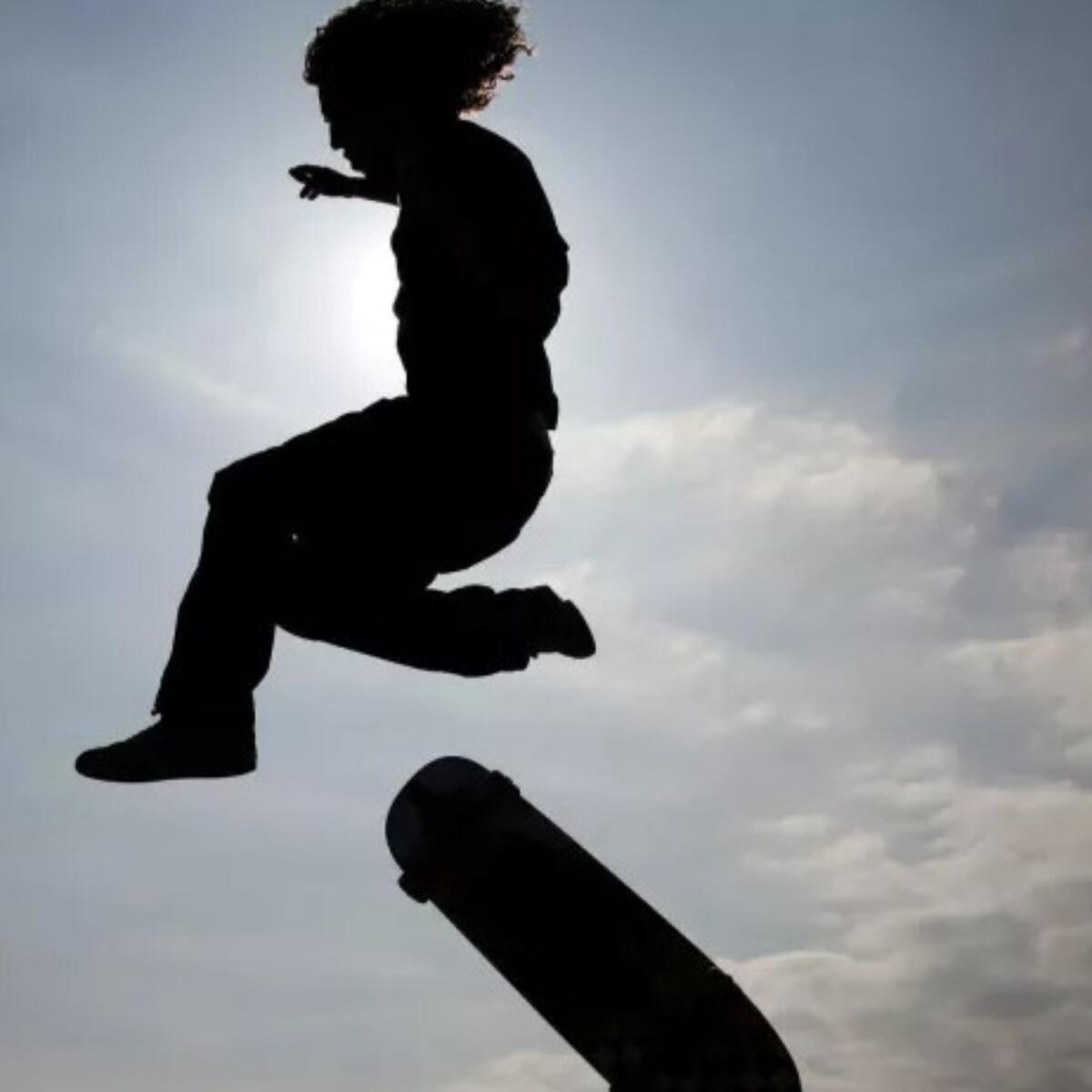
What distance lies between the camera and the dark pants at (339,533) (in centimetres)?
524

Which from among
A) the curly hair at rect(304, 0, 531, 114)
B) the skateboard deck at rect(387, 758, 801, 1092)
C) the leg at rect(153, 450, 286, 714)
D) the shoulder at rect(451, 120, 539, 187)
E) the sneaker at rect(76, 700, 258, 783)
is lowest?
the skateboard deck at rect(387, 758, 801, 1092)

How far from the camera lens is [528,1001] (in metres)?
4.50

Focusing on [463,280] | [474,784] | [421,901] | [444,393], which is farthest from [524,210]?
[421,901]

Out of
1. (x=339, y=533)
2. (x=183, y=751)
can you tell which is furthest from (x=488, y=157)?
(x=183, y=751)

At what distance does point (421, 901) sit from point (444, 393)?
1.64m

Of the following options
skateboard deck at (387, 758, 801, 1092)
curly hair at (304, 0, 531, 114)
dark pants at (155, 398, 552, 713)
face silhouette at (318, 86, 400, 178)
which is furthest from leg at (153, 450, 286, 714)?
curly hair at (304, 0, 531, 114)

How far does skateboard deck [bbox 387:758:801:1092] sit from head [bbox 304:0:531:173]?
7.36ft

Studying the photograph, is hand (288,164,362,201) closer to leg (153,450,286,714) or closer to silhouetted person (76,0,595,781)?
silhouetted person (76,0,595,781)

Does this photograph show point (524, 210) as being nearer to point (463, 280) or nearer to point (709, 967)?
point (463, 280)

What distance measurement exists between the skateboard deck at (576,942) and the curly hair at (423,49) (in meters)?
2.40

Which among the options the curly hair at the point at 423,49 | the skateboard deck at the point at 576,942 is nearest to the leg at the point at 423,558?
the skateboard deck at the point at 576,942

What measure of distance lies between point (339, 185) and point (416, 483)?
117 centimetres

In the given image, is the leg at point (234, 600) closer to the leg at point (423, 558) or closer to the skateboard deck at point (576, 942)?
the leg at point (423, 558)

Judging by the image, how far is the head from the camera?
552 centimetres
